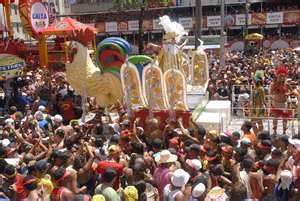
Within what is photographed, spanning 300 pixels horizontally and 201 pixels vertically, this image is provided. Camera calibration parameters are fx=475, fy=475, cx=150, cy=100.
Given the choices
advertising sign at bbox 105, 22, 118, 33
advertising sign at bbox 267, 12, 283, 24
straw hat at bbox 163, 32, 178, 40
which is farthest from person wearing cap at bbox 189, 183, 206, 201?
advertising sign at bbox 105, 22, 118, 33

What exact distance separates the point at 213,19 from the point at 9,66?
27.0 metres

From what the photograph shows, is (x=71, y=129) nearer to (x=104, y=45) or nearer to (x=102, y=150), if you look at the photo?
(x=102, y=150)

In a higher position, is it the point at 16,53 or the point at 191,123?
the point at 16,53

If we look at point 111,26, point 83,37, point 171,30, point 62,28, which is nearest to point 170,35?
point 171,30

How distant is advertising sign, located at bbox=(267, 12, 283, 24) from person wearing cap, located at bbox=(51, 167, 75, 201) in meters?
36.3

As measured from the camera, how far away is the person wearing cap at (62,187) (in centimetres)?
498

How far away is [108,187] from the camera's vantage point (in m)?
5.07

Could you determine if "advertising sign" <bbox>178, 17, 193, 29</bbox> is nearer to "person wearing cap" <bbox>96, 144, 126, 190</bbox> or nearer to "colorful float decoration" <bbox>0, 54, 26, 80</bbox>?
"colorful float decoration" <bbox>0, 54, 26, 80</bbox>

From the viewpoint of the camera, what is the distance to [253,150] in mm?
6441

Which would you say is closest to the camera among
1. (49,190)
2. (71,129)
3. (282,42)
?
(49,190)

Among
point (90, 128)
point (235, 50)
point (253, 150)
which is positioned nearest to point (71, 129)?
point (90, 128)

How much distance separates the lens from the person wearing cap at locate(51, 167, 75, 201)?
4984 millimetres

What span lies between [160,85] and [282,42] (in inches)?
1130

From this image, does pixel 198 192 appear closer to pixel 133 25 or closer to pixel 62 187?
pixel 62 187
